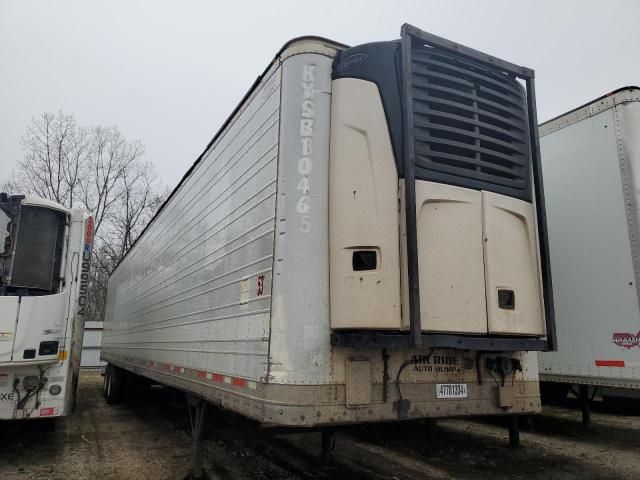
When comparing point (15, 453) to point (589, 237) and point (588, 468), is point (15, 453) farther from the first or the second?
point (589, 237)

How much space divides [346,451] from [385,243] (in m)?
3.71

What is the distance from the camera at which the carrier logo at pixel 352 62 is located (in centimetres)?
393

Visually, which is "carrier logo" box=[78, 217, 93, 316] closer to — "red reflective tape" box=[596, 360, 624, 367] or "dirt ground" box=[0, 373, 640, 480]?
"dirt ground" box=[0, 373, 640, 480]

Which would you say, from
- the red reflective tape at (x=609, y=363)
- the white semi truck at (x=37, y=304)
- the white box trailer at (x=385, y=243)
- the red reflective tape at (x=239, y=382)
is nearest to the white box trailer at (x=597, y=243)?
the red reflective tape at (x=609, y=363)

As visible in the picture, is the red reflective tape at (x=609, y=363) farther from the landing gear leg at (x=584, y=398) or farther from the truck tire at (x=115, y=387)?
the truck tire at (x=115, y=387)

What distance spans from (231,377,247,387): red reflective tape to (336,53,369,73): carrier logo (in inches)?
100

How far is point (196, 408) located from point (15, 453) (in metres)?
3.13

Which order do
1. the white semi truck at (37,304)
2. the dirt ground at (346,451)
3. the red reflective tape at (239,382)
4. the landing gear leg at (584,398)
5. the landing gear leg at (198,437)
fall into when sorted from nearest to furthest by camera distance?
the red reflective tape at (239,382)
the landing gear leg at (198,437)
the dirt ground at (346,451)
the white semi truck at (37,304)
the landing gear leg at (584,398)

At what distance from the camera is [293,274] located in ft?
11.6

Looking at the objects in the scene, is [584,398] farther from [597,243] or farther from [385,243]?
[385,243]

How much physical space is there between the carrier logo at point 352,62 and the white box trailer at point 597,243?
3715mm

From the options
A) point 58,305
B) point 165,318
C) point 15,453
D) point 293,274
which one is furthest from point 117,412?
point 293,274

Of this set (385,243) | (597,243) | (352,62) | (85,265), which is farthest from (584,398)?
(85,265)

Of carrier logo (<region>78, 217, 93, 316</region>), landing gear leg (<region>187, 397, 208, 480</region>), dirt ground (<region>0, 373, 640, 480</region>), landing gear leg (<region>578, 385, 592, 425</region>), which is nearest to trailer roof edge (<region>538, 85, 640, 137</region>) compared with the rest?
landing gear leg (<region>578, 385, 592, 425</region>)
